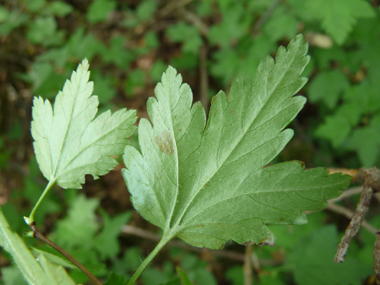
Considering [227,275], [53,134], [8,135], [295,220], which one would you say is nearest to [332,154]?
[227,275]

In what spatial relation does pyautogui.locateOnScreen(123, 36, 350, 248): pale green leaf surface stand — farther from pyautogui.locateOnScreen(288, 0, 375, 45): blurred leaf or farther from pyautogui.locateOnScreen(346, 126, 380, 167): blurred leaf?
pyautogui.locateOnScreen(346, 126, 380, 167): blurred leaf

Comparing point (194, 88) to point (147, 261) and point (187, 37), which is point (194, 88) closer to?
point (187, 37)

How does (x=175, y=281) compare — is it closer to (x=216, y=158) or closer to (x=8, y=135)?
(x=216, y=158)

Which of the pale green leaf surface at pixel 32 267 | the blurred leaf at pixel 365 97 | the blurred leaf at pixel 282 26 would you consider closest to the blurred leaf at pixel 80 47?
the blurred leaf at pixel 282 26

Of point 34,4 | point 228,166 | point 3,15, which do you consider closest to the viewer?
point 228,166

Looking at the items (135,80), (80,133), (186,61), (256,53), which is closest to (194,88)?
(186,61)

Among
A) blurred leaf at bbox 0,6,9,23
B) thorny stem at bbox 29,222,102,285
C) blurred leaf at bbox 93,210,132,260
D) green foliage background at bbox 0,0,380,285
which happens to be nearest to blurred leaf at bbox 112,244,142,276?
green foliage background at bbox 0,0,380,285
